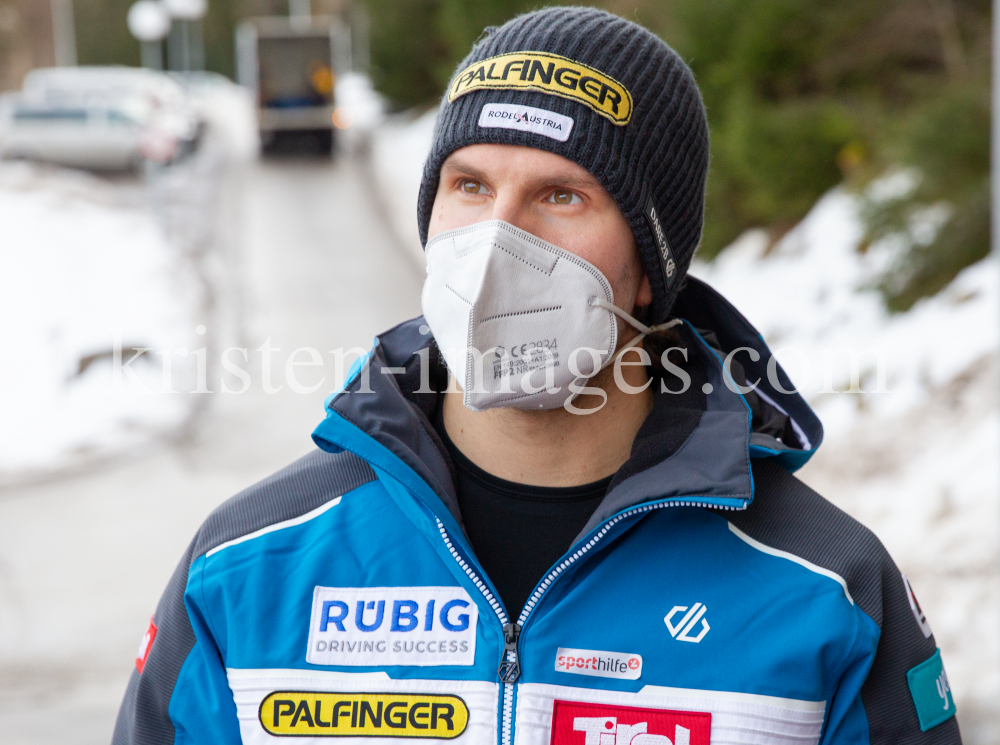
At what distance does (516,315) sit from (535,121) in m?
0.37

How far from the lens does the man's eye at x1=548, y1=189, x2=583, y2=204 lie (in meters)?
1.99

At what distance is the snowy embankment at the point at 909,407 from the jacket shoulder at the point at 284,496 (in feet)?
8.68

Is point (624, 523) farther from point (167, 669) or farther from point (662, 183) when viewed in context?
point (167, 669)

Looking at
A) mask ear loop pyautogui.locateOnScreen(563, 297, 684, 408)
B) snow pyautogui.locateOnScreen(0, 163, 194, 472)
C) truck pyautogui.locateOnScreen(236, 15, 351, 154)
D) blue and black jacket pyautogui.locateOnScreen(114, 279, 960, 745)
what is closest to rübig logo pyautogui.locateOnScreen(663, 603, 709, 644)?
blue and black jacket pyautogui.locateOnScreen(114, 279, 960, 745)

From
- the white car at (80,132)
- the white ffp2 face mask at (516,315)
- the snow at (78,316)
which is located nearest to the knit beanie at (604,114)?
the white ffp2 face mask at (516,315)

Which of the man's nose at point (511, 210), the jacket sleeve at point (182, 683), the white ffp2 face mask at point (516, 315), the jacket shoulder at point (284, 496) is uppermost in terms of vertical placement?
the man's nose at point (511, 210)

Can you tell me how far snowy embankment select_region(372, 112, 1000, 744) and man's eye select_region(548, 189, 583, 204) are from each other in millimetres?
2600

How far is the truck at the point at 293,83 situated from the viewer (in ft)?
77.6

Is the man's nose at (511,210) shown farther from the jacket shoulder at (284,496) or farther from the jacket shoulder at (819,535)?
the jacket shoulder at (819,535)

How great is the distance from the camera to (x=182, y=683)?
5.96 feet

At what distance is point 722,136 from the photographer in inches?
376

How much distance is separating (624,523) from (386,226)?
46.0 feet

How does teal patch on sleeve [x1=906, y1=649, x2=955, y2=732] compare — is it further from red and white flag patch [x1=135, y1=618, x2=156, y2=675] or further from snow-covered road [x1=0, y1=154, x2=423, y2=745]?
snow-covered road [x1=0, y1=154, x2=423, y2=745]

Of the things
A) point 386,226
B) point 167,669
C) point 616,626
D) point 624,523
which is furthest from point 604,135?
point 386,226
